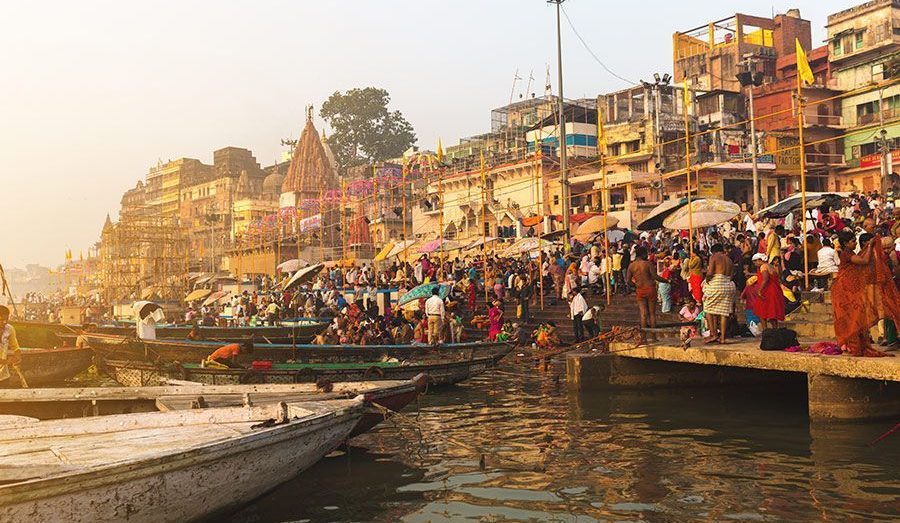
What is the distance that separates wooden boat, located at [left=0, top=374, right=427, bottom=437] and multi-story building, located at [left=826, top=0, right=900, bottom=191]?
1542 inches

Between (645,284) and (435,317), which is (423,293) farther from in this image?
(645,284)

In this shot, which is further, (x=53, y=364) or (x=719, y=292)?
(x=53, y=364)

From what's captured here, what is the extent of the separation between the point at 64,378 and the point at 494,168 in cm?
3331

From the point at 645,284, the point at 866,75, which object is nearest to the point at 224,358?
the point at 645,284

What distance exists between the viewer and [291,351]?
58.9 ft

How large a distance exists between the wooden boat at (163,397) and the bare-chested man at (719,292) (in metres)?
5.20

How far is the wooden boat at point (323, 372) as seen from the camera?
44.7 ft

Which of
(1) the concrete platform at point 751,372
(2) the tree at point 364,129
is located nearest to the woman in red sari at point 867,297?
(1) the concrete platform at point 751,372

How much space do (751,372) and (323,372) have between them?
25.9 feet

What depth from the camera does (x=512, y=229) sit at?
44.2 m

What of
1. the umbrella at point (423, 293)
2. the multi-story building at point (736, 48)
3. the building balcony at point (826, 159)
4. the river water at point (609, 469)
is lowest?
the river water at point (609, 469)

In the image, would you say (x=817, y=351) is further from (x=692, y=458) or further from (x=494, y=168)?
(x=494, y=168)

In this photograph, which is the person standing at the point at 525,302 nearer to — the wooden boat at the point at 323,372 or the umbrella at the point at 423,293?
the umbrella at the point at 423,293

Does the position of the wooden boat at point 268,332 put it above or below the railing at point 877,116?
below
